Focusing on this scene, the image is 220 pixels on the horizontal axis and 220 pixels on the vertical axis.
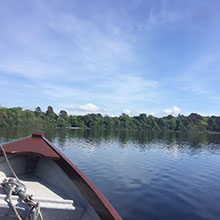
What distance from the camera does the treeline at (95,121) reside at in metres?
88.9

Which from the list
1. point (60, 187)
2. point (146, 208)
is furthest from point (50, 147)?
point (146, 208)

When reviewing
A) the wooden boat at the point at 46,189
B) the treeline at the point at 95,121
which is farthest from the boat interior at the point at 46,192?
the treeline at the point at 95,121

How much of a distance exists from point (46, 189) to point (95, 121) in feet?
383

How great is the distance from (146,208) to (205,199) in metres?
4.10

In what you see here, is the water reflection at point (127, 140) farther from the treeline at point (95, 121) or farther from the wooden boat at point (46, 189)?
the treeline at point (95, 121)

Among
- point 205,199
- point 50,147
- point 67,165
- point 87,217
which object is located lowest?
point 205,199

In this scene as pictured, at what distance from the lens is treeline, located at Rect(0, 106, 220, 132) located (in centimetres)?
8890

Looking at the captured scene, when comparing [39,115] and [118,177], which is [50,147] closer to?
[118,177]

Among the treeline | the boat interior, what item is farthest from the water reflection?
the treeline

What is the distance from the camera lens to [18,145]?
4.72m

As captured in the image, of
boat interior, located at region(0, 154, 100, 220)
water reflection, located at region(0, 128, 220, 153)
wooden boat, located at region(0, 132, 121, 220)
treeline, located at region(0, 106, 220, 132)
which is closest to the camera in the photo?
wooden boat, located at region(0, 132, 121, 220)

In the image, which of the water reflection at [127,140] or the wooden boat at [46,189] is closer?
the wooden boat at [46,189]

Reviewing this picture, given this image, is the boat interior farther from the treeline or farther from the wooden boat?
the treeline

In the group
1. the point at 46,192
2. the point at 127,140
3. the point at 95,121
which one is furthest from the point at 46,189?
the point at 95,121
